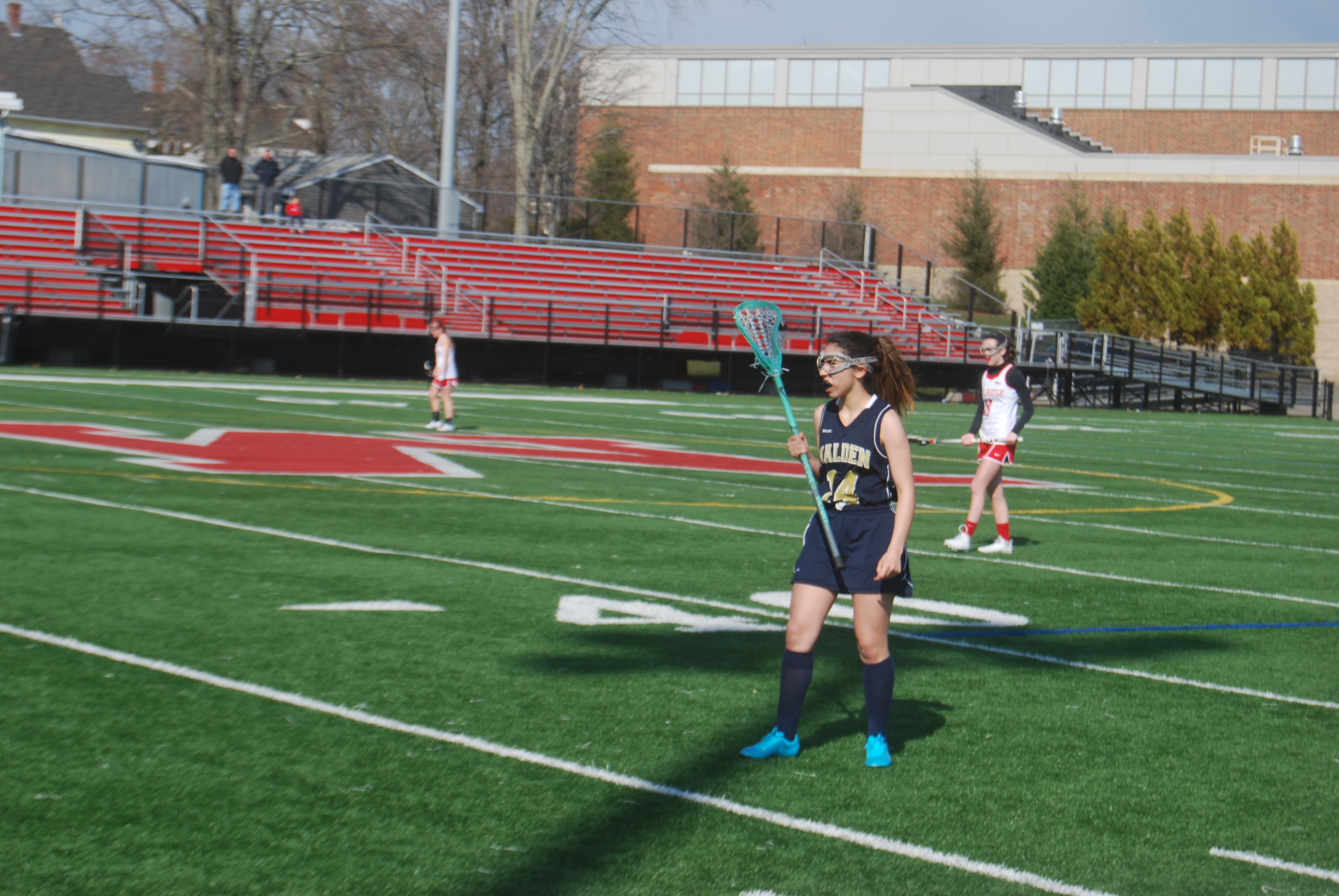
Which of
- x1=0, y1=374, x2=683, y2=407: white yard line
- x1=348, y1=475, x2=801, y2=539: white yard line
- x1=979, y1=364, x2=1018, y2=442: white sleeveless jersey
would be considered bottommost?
x1=348, y1=475, x2=801, y2=539: white yard line

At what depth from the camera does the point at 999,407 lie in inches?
413

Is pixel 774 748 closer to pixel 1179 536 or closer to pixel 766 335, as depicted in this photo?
pixel 766 335

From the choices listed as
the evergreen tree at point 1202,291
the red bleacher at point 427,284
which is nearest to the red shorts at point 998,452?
the red bleacher at point 427,284

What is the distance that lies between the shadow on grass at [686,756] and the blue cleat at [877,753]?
7 centimetres

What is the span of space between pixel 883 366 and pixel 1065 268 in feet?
169

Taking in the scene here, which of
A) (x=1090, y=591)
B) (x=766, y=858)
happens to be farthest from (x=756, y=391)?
(x=766, y=858)

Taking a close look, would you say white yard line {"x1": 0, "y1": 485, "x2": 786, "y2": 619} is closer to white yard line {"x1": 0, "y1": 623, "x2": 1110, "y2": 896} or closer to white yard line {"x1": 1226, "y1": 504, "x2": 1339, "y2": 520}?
white yard line {"x1": 0, "y1": 623, "x2": 1110, "y2": 896}

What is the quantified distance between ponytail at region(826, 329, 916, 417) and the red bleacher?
87.6 feet

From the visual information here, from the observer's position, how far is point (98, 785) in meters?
4.38

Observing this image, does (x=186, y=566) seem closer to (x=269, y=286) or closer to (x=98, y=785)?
(x=98, y=785)

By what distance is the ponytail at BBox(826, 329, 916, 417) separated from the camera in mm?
4949

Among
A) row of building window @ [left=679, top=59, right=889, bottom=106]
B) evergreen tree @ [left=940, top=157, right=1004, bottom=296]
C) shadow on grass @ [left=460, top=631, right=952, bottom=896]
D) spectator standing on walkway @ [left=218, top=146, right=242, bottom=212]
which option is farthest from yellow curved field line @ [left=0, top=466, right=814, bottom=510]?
row of building window @ [left=679, top=59, right=889, bottom=106]

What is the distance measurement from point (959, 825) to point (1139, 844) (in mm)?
543

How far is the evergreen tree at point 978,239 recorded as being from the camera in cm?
5769
